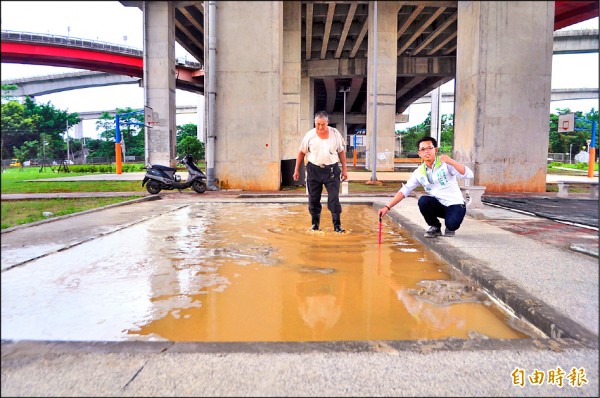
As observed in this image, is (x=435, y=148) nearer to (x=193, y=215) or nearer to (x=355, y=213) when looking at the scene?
(x=355, y=213)

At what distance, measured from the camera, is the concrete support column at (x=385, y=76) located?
2719 centimetres

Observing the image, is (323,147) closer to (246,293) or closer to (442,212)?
(442,212)

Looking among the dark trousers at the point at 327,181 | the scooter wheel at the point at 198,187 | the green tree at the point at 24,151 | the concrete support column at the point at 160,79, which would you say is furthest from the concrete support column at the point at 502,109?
the concrete support column at the point at 160,79

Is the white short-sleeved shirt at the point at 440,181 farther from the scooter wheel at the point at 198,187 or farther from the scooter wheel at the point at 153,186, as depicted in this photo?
the scooter wheel at the point at 153,186

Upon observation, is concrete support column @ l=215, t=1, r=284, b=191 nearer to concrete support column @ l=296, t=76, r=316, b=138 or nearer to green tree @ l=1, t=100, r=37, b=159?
green tree @ l=1, t=100, r=37, b=159

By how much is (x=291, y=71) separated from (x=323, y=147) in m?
22.0

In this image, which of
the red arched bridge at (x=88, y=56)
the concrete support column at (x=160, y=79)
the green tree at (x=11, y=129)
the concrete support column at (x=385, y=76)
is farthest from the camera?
the red arched bridge at (x=88, y=56)

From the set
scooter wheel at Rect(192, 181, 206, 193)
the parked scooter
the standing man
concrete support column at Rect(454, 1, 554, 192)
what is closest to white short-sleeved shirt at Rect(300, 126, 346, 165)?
the standing man

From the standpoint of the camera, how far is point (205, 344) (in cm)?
252

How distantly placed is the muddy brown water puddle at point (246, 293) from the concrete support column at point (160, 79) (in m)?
22.2

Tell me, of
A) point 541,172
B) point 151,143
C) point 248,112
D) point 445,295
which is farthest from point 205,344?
point 151,143

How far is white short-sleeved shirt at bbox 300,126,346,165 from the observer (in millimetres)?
6461

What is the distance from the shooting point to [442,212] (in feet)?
19.5

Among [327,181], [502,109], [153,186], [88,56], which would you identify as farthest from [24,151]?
[88,56]
